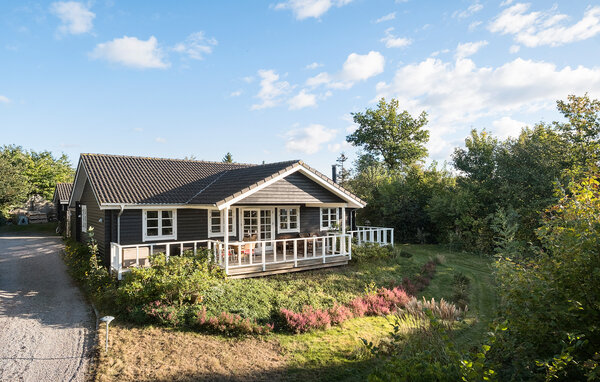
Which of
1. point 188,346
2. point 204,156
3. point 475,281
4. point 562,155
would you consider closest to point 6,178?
point 204,156

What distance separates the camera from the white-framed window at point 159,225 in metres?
14.6

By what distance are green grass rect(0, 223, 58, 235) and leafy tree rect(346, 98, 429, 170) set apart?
34.9 meters

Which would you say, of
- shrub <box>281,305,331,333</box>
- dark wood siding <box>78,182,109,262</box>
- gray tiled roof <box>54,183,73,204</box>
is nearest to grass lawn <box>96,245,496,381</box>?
shrub <box>281,305,331,333</box>

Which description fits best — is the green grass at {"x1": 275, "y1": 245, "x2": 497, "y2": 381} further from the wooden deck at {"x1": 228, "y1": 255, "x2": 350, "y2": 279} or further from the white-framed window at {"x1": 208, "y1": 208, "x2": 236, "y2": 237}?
the white-framed window at {"x1": 208, "y1": 208, "x2": 236, "y2": 237}

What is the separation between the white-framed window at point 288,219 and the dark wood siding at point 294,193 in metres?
2.26

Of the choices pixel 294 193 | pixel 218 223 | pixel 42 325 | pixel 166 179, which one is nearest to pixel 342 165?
pixel 166 179

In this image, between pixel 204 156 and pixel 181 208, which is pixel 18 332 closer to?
pixel 181 208

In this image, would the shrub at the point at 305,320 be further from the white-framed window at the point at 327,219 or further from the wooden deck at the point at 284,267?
the white-framed window at the point at 327,219

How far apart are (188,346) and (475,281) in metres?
13.0

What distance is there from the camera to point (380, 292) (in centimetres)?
1278

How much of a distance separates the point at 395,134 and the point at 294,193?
96.8 feet

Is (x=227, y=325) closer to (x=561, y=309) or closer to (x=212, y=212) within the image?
(x=212, y=212)

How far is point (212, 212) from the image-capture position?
52.7 ft

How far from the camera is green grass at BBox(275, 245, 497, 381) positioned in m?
7.87
